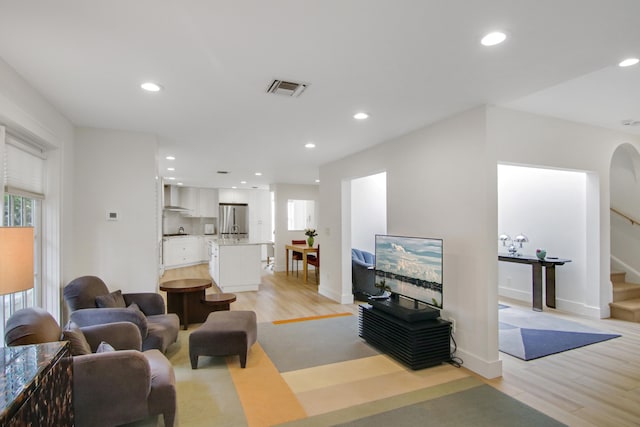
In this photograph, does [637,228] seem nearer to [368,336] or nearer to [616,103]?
[616,103]

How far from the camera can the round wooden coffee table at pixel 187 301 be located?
4355 mm

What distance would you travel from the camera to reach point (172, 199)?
32.2ft

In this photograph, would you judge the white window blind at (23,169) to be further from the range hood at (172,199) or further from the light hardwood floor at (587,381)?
the range hood at (172,199)

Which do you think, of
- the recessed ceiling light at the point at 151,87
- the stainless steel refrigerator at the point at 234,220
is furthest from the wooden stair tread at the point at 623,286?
the stainless steel refrigerator at the point at 234,220

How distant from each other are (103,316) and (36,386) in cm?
202

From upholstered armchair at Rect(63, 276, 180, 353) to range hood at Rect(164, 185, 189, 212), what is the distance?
6259 mm

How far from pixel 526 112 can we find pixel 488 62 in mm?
1520

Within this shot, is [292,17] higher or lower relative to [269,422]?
higher

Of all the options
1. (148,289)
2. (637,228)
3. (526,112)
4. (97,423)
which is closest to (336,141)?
(526,112)

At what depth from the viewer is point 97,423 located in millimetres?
1926

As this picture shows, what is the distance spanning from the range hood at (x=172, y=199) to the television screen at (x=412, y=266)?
7400mm

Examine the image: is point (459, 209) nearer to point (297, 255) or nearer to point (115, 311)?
point (115, 311)

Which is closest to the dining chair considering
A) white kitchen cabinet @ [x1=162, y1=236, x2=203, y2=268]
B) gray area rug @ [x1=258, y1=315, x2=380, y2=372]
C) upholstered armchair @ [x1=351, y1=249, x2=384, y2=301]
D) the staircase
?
upholstered armchair @ [x1=351, y1=249, x2=384, y2=301]

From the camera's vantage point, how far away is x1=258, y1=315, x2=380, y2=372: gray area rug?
3.36 m
